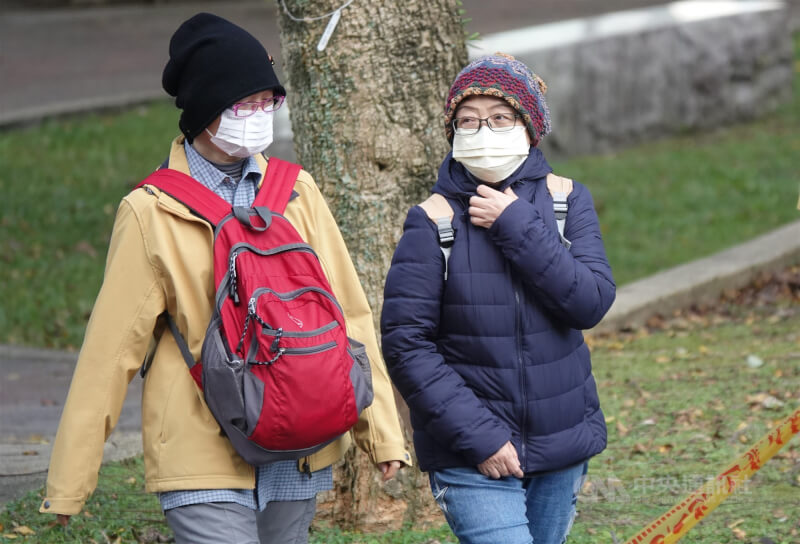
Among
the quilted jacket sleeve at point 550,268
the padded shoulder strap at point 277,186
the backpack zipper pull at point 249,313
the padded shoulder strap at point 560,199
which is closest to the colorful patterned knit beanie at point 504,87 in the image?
the padded shoulder strap at point 560,199

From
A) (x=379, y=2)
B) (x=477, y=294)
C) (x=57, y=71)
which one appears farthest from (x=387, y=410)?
(x=57, y=71)

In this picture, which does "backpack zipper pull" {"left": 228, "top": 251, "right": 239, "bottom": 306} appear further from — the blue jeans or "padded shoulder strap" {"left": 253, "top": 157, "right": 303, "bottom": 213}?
the blue jeans

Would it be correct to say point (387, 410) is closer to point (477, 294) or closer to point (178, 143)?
point (477, 294)

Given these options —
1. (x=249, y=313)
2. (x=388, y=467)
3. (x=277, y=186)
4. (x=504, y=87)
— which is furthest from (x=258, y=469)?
(x=504, y=87)

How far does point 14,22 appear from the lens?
60.1ft

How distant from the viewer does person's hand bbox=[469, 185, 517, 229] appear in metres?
3.02

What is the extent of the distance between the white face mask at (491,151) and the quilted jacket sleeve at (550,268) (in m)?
0.14

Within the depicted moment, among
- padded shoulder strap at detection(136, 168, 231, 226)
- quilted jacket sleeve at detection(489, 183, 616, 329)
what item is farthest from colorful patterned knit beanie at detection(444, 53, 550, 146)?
padded shoulder strap at detection(136, 168, 231, 226)

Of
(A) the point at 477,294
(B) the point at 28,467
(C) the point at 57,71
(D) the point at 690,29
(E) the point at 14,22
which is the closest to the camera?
(A) the point at 477,294

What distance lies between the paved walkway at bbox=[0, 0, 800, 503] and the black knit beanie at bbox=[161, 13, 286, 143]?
2.54 m

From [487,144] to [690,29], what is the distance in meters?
11.8

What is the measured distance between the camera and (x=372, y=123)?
14.6ft

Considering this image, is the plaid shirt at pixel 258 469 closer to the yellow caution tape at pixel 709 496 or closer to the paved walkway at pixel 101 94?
the yellow caution tape at pixel 709 496

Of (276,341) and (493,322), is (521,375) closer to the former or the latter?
(493,322)
